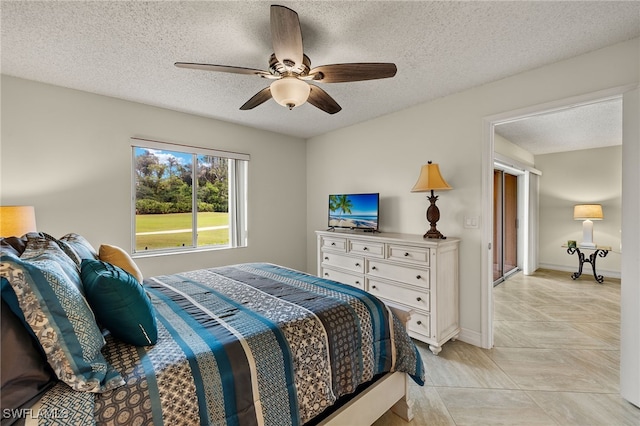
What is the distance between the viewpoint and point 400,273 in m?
2.72

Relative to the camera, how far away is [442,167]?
2.91 m

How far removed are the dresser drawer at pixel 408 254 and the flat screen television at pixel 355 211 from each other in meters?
0.55

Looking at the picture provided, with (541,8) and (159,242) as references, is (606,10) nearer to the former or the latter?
(541,8)

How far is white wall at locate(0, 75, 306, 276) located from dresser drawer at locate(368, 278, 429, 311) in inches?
76.7

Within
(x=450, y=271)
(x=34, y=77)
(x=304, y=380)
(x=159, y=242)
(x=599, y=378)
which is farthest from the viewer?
(x=159, y=242)

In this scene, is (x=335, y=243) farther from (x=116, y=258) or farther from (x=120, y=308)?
(x=120, y=308)

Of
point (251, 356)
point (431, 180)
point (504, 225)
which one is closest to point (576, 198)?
point (504, 225)

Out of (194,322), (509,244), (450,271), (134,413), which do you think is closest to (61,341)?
(134,413)

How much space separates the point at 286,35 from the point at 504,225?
17.4 feet

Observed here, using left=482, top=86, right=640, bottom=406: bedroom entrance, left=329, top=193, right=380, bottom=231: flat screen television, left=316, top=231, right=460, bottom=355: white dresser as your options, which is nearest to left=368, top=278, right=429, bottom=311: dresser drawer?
left=316, top=231, right=460, bottom=355: white dresser

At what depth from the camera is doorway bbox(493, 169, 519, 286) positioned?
473 centimetres

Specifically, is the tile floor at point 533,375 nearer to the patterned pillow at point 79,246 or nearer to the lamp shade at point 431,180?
the lamp shade at point 431,180

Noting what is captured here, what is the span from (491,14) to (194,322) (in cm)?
246

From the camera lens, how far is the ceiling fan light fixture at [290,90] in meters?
1.71
